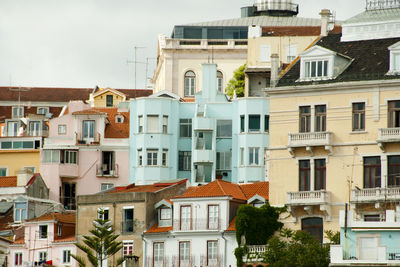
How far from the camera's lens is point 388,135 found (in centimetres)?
8556

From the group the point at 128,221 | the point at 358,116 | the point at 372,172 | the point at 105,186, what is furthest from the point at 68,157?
the point at 372,172

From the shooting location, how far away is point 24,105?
15200 centimetres

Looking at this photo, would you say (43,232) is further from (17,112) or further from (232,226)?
(17,112)

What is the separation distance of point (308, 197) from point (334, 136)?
4.01 metres

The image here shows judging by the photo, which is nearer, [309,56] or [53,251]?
[309,56]

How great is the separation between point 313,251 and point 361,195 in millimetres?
5121

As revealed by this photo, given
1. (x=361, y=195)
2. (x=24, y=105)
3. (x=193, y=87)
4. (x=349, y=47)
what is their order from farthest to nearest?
1. (x=24, y=105)
2. (x=193, y=87)
3. (x=349, y=47)
4. (x=361, y=195)

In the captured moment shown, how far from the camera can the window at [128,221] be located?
9475 centimetres

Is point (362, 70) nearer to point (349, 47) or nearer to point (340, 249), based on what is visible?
point (349, 47)

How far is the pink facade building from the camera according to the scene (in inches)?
4439

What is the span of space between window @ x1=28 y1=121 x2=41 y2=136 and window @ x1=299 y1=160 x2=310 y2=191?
42087 millimetres

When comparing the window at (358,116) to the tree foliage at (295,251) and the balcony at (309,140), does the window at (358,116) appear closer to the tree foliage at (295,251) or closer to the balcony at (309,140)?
the balcony at (309,140)

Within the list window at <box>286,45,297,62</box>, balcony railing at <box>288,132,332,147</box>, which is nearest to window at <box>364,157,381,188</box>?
balcony railing at <box>288,132,332,147</box>

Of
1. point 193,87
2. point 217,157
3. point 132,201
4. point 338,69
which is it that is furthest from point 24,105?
point 338,69
